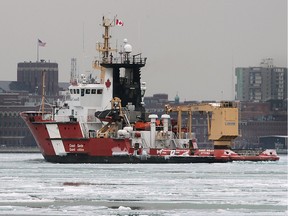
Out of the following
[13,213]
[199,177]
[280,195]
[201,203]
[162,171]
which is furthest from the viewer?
[162,171]

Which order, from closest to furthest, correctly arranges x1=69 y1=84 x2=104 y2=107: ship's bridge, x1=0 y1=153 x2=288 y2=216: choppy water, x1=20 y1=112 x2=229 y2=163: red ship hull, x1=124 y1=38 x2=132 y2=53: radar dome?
x1=0 y1=153 x2=288 y2=216: choppy water, x1=20 y1=112 x2=229 y2=163: red ship hull, x1=69 y1=84 x2=104 y2=107: ship's bridge, x1=124 y1=38 x2=132 y2=53: radar dome

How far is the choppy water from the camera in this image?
50.8m

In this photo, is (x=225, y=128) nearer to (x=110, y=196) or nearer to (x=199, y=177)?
(x=199, y=177)

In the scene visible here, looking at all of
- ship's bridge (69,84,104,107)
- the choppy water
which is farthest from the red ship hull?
the choppy water

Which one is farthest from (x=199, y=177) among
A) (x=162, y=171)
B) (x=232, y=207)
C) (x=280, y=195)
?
(x=232, y=207)

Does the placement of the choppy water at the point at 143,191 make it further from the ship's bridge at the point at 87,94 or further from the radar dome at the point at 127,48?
the radar dome at the point at 127,48

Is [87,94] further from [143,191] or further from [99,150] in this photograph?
[143,191]

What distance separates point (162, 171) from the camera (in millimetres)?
78500

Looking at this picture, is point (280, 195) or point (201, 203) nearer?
point (201, 203)

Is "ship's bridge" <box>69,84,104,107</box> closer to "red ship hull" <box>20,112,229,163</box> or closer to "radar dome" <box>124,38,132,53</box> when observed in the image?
"red ship hull" <box>20,112,229,163</box>

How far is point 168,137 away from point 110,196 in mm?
36357

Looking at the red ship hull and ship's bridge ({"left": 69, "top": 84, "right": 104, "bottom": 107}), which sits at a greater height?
ship's bridge ({"left": 69, "top": 84, "right": 104, "bottom": 107})

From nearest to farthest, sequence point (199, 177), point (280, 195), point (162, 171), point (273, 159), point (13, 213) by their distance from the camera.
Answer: point (13, 213)
point (280, 195)
point (199, 177)
point (162, 171)
point (273, 159)

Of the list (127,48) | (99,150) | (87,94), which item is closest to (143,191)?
(99,150)
